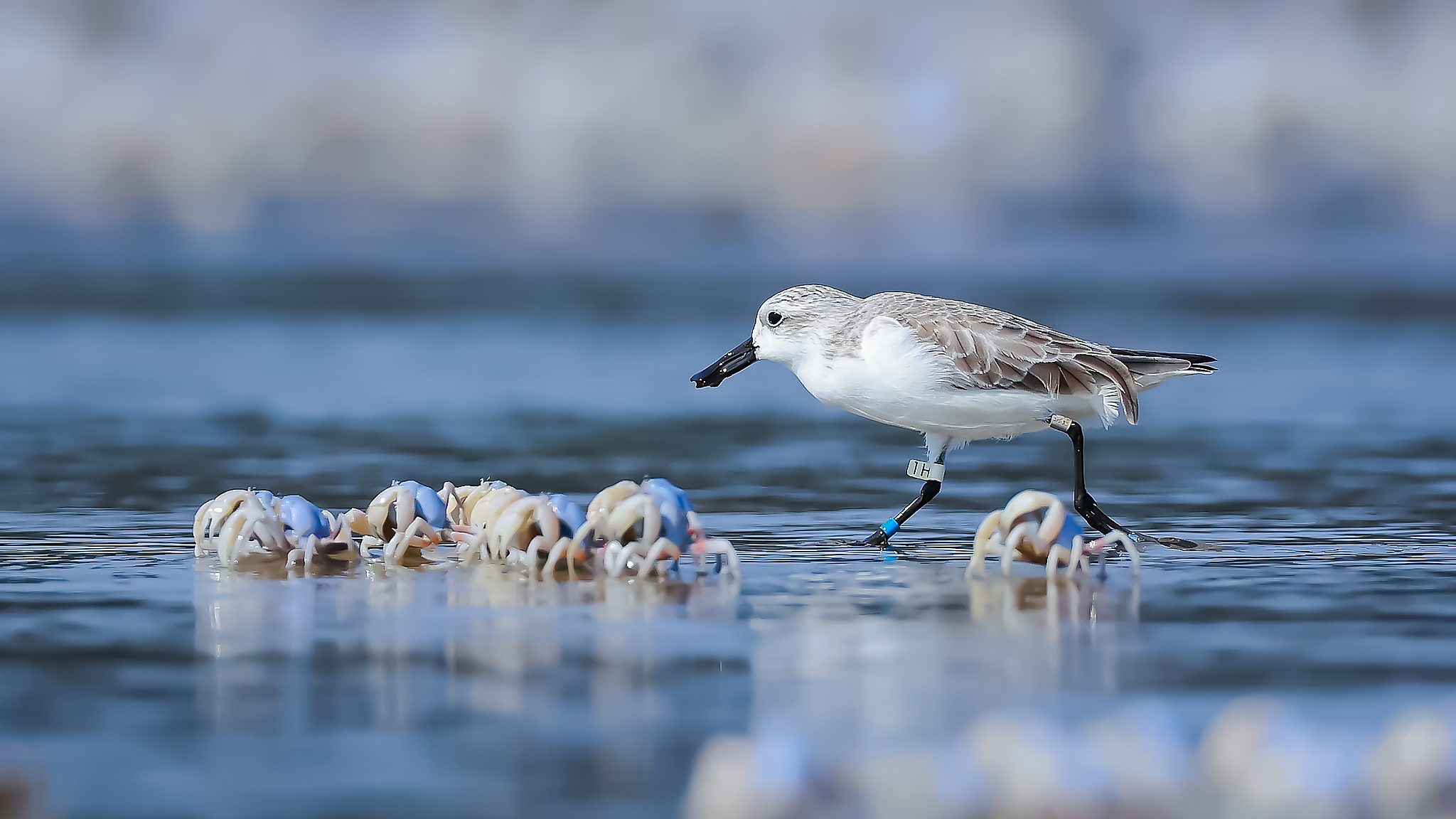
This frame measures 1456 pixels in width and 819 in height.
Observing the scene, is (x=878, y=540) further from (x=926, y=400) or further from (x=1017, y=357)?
(x=1017, y=357)

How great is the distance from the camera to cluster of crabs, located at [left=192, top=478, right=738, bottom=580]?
7.51 m

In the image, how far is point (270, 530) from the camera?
25.7 ft

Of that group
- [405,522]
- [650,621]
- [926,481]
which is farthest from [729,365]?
[650,621]

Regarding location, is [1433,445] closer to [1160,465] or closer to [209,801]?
[1160,465]

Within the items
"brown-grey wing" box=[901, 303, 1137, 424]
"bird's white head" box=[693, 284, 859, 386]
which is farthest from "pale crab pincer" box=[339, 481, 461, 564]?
"brown-grey wing" box=[901, 303, 1137, 424]

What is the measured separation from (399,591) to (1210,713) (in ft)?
10.9

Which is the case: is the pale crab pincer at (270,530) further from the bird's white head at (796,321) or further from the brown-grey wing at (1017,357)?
the brown-grey wing at (1017,357)

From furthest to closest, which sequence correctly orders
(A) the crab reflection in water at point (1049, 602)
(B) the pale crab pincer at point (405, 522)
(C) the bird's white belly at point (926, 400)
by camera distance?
(C) the bird's white belly at point (926, 400) < (B) the pale crab pincer at point (405, 522) < (A) the crab reflection in water at point (1049, 602)

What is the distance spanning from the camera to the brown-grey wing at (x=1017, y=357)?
27.7 feet

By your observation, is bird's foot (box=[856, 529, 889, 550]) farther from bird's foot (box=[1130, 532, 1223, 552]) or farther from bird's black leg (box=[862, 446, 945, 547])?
bird's foot (box=[1130, 532, 1223, 552])

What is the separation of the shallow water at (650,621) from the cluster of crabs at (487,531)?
20cm

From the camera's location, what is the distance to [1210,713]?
17.0 ft

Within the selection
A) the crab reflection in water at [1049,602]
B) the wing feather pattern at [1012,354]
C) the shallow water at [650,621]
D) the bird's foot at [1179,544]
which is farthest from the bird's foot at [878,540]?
the bird's foot at [1179,544]

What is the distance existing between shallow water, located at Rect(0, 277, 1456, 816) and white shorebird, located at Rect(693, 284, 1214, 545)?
65cm
